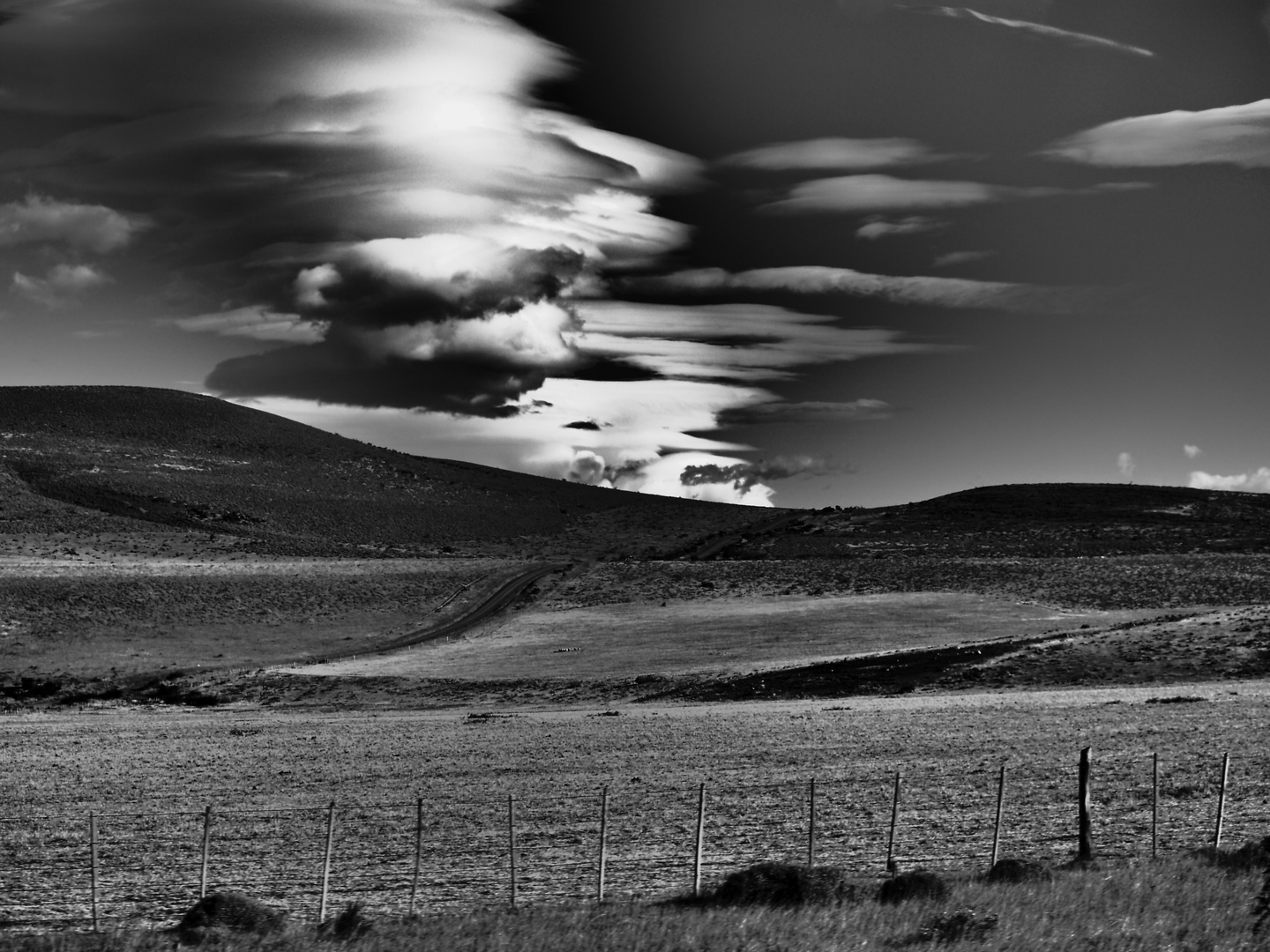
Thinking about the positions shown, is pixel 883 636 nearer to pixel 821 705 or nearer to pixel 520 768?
pixel 821 705

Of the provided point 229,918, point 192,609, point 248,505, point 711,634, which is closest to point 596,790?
point 229,918

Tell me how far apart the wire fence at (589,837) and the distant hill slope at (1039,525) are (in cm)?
9632

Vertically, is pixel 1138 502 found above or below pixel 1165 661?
above

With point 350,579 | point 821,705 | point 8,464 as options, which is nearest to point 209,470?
point 8,464

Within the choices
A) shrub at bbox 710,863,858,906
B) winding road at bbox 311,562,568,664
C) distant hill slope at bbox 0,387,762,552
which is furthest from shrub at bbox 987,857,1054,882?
distant hill slope at bbox 0,387,762,552

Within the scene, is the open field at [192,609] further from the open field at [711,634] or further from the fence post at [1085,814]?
the fence post at [1085,814]

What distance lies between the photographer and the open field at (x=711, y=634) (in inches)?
2751

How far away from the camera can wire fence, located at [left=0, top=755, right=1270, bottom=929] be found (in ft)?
66.4

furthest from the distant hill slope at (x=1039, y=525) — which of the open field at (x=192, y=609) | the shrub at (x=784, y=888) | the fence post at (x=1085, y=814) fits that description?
the shrub at (x=784, y=888)

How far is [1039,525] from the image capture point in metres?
149

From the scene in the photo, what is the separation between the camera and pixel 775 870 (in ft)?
56.6

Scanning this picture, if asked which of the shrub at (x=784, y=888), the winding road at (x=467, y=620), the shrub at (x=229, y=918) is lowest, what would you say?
the winding road at (x=467, y=620)

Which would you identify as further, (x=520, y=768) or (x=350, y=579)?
(x=350, y=579)

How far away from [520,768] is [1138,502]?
14845cm
